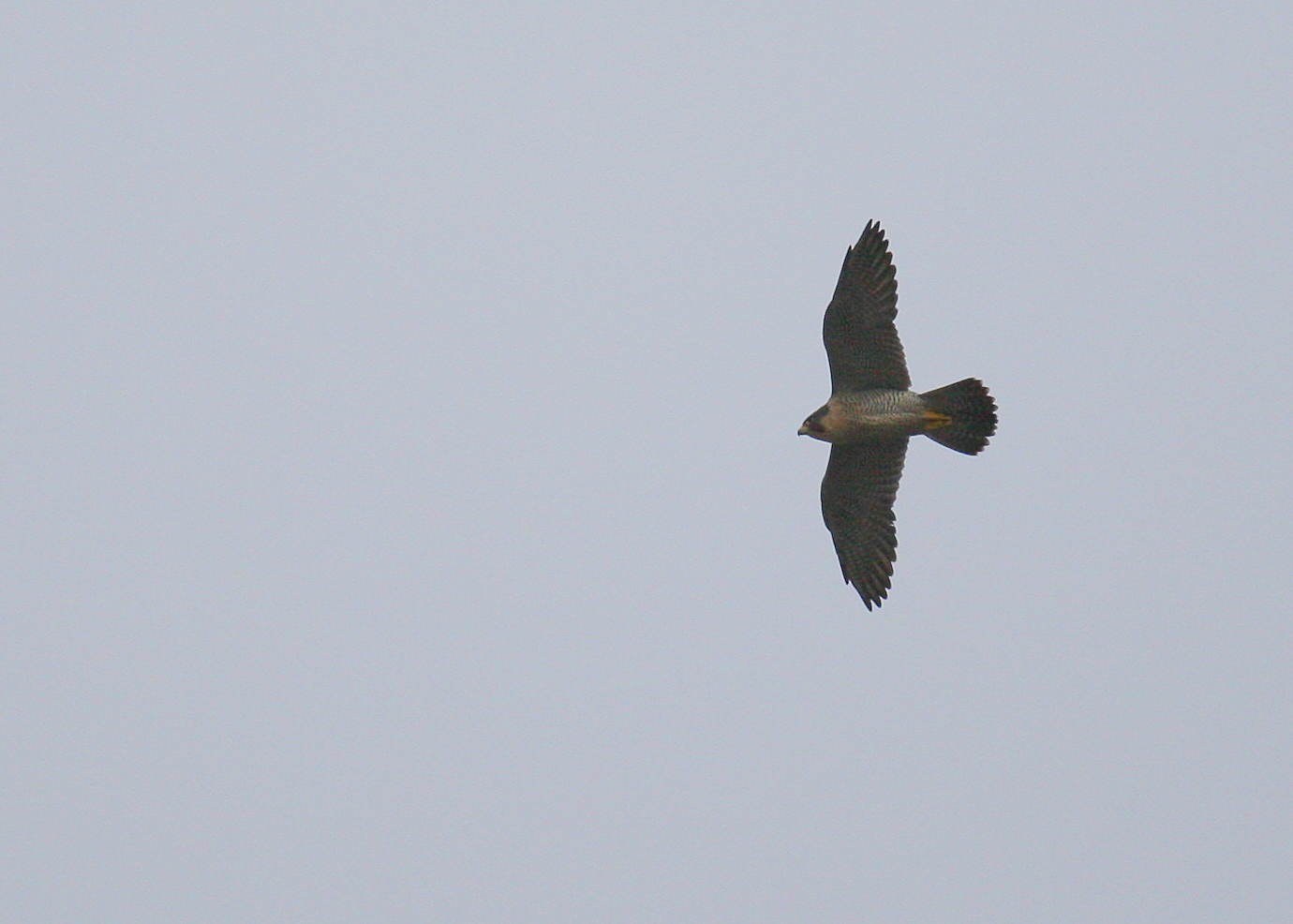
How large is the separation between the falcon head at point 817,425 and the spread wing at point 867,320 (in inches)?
15.8

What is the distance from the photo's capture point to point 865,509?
16.8 metres

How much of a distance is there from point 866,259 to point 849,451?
2158mm

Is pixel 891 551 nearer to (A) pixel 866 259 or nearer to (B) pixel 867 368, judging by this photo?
(B) pixel 867 368

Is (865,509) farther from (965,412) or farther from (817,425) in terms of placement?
(965,412)

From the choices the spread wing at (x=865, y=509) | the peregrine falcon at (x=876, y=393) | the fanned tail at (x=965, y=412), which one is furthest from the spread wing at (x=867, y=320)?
the spread wing at (x=865, y=509)

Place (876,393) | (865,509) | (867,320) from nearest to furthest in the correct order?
(867,320) → (876,393) → (865,509)

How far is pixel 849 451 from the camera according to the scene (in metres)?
16.6

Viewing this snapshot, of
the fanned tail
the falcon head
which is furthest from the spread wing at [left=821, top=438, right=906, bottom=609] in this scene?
the fanned tail

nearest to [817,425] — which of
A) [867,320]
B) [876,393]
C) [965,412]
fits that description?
[876,393]

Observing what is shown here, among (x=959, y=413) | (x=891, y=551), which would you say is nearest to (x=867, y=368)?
(x=959, y=413)

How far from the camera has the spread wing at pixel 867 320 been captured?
15.5m

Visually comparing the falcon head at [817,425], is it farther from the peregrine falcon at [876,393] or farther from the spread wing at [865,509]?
the spread wing at [865,509]

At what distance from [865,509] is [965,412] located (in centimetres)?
174

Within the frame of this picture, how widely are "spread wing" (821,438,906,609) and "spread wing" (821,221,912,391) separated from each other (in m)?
1.00
